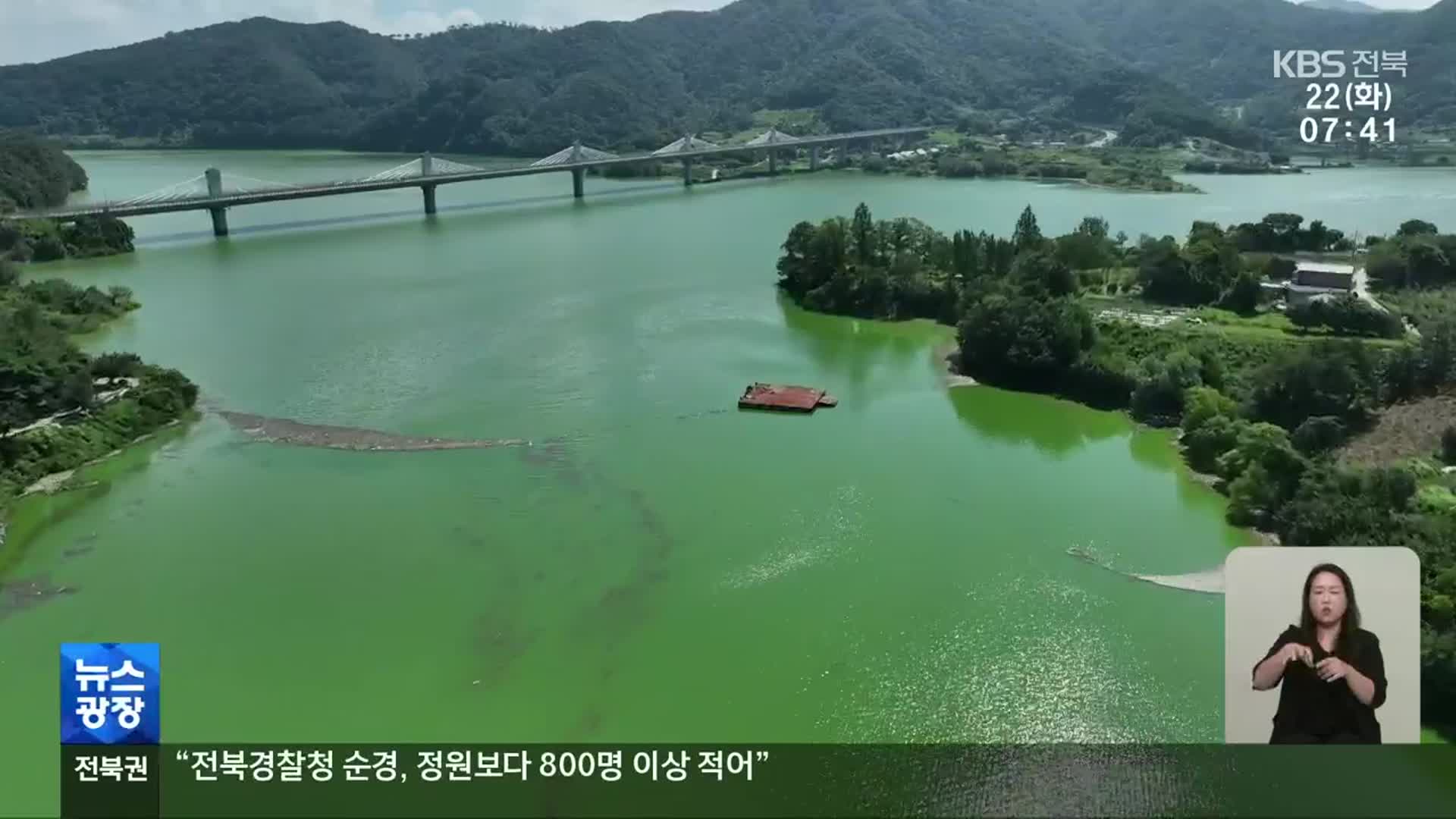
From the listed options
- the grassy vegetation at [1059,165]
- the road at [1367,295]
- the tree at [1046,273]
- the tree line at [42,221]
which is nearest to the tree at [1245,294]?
the road at [1367,295]

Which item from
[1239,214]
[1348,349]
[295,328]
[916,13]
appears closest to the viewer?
[1348,349]

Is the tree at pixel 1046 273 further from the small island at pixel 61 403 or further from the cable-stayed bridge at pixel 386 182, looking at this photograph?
the cable-stayed bridge at pixel 386 182

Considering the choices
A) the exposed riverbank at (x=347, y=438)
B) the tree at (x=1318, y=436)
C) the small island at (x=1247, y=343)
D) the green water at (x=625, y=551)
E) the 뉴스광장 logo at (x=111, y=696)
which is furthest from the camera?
the exposed riverbank at (x=347, y=438)

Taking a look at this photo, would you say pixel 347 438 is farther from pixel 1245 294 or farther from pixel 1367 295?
pixel 1367 295

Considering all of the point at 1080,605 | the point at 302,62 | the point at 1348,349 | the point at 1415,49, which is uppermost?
the point at 302,62

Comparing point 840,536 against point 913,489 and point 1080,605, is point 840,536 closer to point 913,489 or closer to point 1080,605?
point 913,489

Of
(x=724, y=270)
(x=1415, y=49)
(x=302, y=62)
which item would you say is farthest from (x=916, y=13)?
(x=724, y=270)

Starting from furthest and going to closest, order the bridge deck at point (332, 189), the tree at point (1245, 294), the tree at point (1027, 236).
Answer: the bridge deck at point (332, 189), the tree at point (1027, 236), the tree at point (1245, 294)
